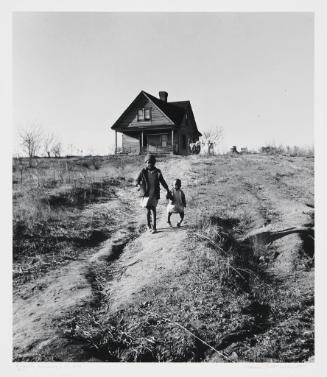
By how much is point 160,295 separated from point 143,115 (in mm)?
18983

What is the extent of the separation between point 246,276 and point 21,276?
395 cm

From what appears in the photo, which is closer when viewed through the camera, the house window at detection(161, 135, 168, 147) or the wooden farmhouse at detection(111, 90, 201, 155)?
the wooden farmhouse at detection(111, 90, 201, 155)

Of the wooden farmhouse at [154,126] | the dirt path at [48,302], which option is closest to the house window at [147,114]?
the wooden farmhouse at [154,126]

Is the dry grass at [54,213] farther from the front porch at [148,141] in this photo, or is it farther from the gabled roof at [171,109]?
the front porch at [148,141]

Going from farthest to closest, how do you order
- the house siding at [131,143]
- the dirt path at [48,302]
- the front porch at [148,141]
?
1. the house siding at [131,143]
2. the front porch at [148,141]
3. the dirt path at [48,302]

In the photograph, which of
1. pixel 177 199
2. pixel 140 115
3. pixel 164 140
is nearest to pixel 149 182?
pixel 177 199

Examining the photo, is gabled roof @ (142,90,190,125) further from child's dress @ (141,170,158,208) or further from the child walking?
child's dress @ (141,170,158,208)

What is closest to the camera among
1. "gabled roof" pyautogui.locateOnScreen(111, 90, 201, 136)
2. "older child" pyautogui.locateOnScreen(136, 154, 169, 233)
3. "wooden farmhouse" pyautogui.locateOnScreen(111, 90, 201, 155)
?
"older child" pyautogui.locateOnScreen(136, 154, 169, 233)

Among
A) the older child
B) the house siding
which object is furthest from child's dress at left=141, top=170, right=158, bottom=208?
the house siding

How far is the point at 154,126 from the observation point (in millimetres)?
23047

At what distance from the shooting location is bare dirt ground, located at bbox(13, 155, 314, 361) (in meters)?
4.64

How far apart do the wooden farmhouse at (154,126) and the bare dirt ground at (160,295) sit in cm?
1436

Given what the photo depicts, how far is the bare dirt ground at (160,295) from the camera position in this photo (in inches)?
183
